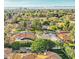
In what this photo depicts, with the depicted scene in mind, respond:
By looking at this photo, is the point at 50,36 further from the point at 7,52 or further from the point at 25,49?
the point at 7,52

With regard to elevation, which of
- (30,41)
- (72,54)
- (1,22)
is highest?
(1,22)

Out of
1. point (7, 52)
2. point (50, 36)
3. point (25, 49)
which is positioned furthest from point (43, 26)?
point (7, 52)

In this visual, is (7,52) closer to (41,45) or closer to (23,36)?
(23,36)

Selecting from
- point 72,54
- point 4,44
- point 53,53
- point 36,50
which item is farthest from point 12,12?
point 72,54

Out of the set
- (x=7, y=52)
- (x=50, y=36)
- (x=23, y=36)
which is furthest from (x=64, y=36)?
(x=7, y=52)

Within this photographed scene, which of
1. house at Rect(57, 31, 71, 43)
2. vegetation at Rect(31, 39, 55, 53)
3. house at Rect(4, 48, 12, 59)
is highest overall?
house at Rect(57, 31, 71, 43)

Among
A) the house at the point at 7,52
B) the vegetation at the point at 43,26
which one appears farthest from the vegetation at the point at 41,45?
the house at the point at 7,52

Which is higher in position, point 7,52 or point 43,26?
point 43,26

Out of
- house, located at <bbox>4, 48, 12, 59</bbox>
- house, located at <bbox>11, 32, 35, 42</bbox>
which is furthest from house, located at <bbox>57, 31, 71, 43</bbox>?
house, located at <bbox>4, 48, 12, 59</bbox>

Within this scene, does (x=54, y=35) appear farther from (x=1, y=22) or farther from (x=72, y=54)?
(x=1, y=22)

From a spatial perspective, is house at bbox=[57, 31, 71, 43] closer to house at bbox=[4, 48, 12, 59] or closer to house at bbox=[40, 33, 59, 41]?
house at bbox=[40, 33, 59, 41]

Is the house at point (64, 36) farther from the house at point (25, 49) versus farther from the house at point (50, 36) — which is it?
the house at point (25, 49)
